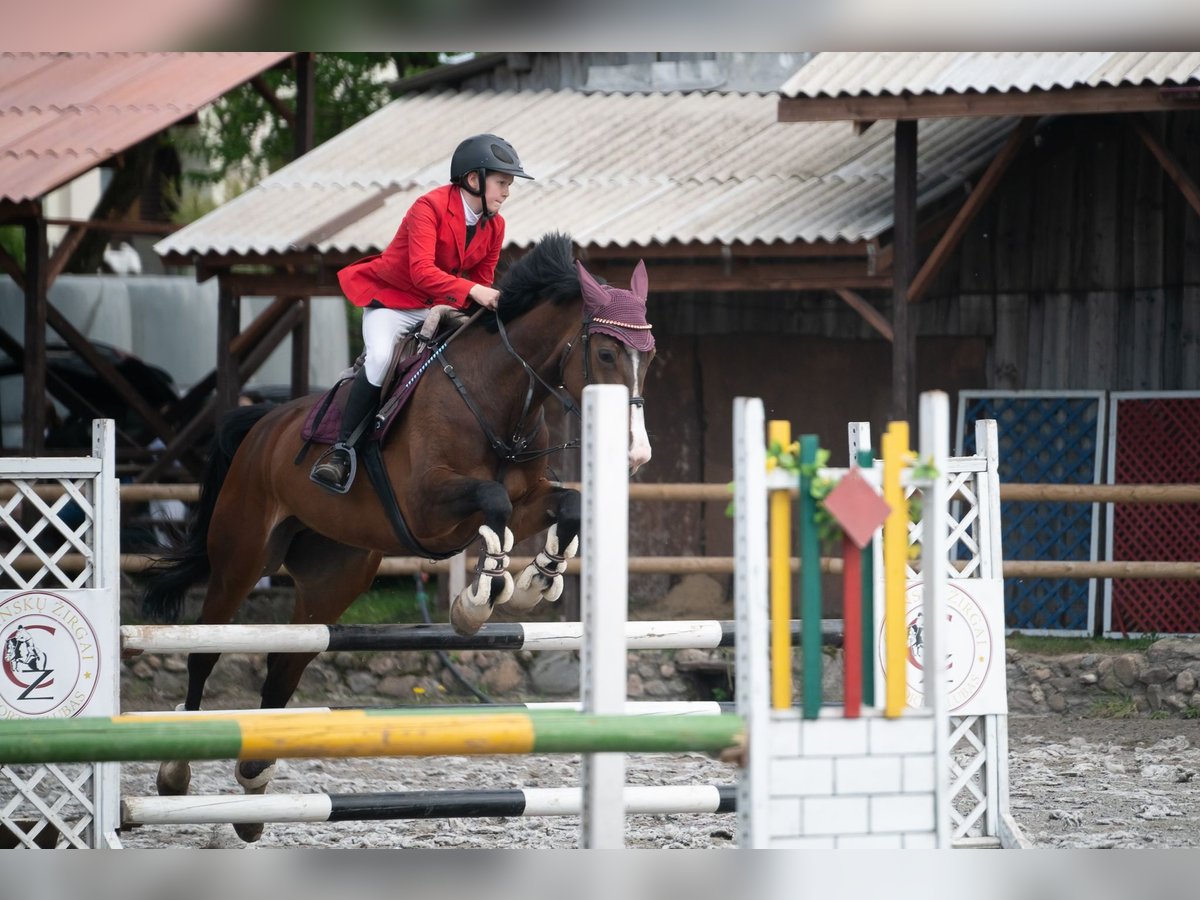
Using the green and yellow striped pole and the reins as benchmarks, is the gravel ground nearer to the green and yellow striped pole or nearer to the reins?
the reins

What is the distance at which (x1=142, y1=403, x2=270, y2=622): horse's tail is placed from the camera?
647 centimetres

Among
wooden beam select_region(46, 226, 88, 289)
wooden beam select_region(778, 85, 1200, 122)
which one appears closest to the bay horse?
wooden beam select_region(778, 85, 1200, 122)

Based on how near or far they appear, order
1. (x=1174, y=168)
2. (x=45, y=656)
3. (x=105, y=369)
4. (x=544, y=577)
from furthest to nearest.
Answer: (x=105, y=369) < (x=1174, y=168) < (x=544, y=577) < (x=45, y=656)

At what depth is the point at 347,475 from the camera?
5641 mm

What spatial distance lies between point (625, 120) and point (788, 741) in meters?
8.98

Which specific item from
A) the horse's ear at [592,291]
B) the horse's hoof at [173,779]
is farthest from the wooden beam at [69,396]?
the horse's ear at [592,291]

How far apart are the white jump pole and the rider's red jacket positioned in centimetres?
210

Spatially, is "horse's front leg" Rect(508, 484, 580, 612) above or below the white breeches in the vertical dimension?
below

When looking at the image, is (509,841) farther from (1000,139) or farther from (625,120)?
(625,120)

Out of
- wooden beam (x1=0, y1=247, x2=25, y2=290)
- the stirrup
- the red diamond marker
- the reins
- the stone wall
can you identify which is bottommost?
the stone wall

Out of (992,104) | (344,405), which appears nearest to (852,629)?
(344,405)

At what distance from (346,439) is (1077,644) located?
5.19m

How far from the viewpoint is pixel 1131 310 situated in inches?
391

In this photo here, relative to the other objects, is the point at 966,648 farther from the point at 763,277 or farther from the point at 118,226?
the point at 118,226
